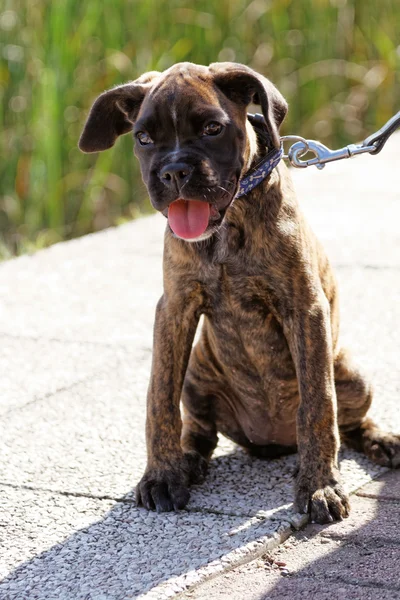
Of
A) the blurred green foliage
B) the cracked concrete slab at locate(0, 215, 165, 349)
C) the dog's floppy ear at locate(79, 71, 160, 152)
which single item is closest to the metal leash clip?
the dog's floppy ear at locate(79, 71, 160, 152)

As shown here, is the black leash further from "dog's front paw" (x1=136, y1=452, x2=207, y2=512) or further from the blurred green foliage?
the blurred green foliage

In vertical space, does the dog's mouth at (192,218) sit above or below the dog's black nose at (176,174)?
below

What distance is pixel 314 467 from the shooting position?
3.80 meters

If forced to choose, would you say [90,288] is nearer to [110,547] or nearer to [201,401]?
[201,401]

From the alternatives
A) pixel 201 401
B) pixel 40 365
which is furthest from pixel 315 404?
pixel 40 365

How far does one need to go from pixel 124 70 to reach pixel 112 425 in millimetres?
4789

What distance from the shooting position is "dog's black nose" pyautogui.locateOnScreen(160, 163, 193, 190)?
3564 mm

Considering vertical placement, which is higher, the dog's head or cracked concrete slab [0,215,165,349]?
the dog's head

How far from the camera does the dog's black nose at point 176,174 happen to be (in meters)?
3.56

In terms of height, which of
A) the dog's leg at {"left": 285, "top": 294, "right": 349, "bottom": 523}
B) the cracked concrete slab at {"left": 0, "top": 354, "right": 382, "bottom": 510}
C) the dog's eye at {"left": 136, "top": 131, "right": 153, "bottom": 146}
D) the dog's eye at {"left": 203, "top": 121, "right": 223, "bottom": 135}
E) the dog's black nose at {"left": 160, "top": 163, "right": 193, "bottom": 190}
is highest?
the dog's eye at {"left": 203, "top": 121, "right": 223, "bottom": 135}

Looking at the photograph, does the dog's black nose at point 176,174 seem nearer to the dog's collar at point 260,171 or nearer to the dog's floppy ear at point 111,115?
the dog's collar at point 260,171

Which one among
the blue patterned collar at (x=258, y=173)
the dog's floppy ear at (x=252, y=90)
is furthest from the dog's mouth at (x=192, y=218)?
the dog's floppy ear at (x=252, y=90)

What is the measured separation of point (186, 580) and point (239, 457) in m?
1.12

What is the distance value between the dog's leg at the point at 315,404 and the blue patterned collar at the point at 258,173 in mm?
445
